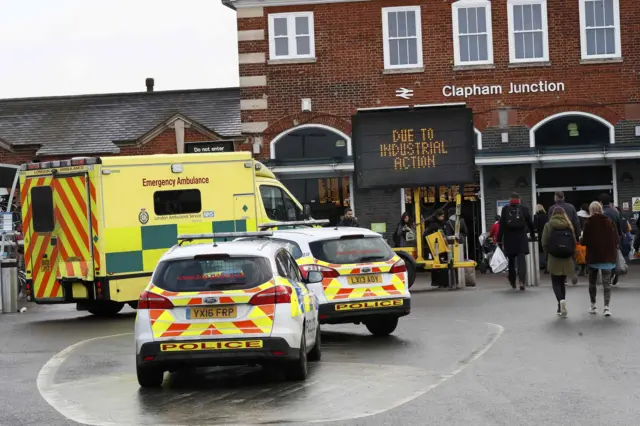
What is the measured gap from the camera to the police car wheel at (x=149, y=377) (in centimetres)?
1241

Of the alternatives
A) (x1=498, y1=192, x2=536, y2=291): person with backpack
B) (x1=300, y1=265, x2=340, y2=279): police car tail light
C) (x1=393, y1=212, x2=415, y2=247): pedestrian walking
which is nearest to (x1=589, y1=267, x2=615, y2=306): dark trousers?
(x1=300, y1=265, x2=340, y2=279): police car tail light

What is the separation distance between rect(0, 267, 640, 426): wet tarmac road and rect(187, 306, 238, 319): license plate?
2.36 ft

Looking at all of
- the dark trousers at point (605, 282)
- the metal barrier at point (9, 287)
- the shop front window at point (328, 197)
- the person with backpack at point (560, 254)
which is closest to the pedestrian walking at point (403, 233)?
the shop front window at point (328, 197)

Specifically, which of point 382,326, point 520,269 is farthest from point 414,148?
point 382,326

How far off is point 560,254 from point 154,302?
28.0 ft

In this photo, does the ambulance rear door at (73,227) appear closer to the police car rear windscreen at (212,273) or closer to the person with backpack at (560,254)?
the person with backpack at (560,254)

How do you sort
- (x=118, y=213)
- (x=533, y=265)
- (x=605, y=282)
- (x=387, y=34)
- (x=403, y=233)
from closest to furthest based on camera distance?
(x=605, y=282)
(x=118, y=213)
(x=533, y=265)
(x=403, y=233)
(x=387, y=34)

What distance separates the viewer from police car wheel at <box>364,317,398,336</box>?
682 inches

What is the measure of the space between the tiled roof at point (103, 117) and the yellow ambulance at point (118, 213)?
17.8 meters

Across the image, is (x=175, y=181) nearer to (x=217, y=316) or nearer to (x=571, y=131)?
(x=217, y=316)

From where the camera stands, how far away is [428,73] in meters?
35.0

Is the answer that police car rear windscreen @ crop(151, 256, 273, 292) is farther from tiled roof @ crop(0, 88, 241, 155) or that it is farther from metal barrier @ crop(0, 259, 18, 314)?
tiled roof @ crop(0, 88, 241, 155)

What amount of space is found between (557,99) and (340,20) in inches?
245

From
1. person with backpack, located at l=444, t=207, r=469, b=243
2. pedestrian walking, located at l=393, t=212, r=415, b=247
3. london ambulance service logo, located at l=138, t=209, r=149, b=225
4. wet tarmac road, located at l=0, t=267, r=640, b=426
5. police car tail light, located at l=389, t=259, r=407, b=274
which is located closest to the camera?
wet tarmac road, located at l=0, t=267, r=640, b=426
